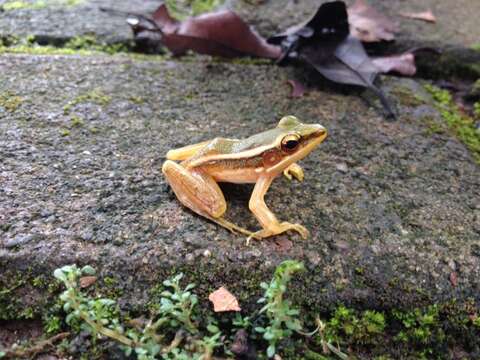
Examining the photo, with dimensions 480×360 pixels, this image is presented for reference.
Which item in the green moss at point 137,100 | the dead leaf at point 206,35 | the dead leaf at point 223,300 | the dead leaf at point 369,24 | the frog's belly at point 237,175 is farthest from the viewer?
the dead leaf at point 369,24

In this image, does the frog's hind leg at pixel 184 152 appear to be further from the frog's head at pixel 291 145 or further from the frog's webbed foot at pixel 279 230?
the frog's webbed foot at pixel 279 230

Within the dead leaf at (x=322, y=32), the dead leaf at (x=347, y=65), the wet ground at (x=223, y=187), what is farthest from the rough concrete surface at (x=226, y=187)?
the dead leaf at (x=322, y=32)

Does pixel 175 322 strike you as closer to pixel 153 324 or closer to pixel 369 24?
pixel 153 324

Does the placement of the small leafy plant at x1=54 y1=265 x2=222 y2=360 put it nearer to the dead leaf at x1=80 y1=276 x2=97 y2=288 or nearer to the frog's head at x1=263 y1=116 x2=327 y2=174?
the dead leaf at x1=80 y1=276 x2=97 y2=288

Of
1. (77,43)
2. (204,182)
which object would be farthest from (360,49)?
(77,43)

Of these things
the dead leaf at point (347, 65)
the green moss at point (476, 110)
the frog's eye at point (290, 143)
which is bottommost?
the frog's eye at point (290, 143)

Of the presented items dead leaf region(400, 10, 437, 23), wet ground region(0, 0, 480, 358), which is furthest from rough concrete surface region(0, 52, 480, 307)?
dead leaf region(400, 10, 437, 23)

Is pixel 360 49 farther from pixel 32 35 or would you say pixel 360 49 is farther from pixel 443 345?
pixel 32 35
